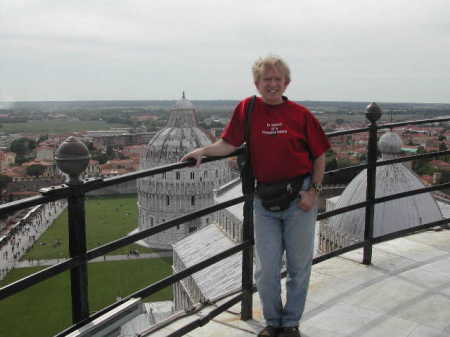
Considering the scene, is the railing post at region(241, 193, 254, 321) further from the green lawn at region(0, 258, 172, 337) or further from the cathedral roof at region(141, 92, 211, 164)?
the cathedral roof at region(141, 92, 211, 164)

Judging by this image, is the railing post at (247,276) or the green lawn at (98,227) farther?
the green lawn at (98,227)

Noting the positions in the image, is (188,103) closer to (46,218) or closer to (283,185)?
(46,218)

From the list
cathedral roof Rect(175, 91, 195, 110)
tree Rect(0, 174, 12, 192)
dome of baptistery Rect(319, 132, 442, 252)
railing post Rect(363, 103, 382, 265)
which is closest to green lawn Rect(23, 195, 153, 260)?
tree Rect(0, 174, 12, 192)

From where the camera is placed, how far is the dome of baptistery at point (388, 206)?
58.7 ft

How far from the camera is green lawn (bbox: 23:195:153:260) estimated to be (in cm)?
4647

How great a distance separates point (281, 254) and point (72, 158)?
1.45 meters

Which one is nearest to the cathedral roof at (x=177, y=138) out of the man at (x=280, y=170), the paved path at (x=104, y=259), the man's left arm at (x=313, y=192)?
the paved path at (x=104, y=259)

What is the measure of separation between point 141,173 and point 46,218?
6216 centimetres

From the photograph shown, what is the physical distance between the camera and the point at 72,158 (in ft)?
8.82

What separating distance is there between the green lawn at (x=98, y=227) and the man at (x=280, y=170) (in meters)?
37.7

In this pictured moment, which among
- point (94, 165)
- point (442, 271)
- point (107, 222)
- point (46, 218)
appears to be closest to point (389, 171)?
point (442, 271)

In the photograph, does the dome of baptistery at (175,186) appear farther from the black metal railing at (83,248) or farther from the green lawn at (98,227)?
the black metal railing at (83,248)

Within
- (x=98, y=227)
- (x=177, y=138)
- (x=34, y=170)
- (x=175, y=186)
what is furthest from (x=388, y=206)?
(x=34, y=170)

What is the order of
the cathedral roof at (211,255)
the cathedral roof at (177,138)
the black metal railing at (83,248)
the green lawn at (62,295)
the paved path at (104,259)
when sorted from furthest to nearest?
the cathedral roof at (177,138) < the paved path at (104,259) < the green lawn at (62,295) < the cathedral roof at (211,255) < the black metal railing at (83,248)
